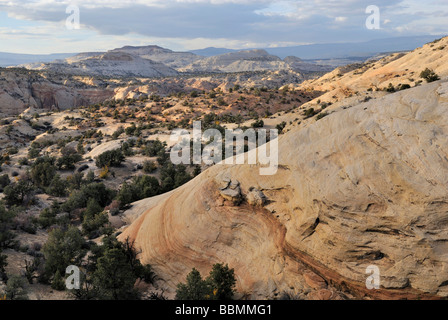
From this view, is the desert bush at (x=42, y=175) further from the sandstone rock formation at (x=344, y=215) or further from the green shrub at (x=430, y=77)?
the green shrub at (x=430, y=77)

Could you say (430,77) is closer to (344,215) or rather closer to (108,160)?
(344,215)

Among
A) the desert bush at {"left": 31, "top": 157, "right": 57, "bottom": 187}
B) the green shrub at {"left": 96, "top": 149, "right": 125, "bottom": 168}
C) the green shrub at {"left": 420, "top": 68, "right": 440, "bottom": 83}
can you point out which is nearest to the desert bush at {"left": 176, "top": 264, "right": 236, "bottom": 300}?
the green shrub at {"left": 420, "top": 68, "right": 440, "bottom": 83}

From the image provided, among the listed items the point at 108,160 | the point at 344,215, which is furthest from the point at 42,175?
the point at 344,215

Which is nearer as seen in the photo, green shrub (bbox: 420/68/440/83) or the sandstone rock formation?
the sandstone rock formation

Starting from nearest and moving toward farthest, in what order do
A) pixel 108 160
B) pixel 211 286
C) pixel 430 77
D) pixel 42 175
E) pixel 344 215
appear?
pixel 344 215 → pixel 211 286 → pixel 430 77 → pixel 42 175 → pixel 108 160

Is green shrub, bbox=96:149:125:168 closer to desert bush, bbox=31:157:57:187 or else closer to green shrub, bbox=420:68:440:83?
desert bush, bbox=31:157:57:187

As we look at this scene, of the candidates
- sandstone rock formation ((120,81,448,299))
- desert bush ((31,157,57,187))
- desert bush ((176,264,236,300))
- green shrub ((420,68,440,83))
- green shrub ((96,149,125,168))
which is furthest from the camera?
green shrub ((96,149,125,168))

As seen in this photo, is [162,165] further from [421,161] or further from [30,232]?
[421,161]
